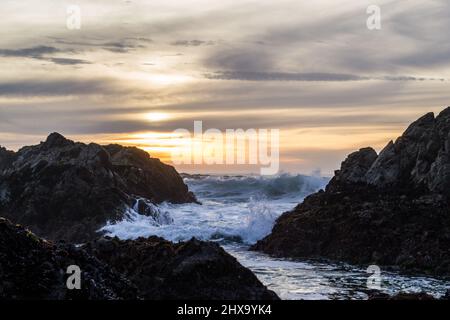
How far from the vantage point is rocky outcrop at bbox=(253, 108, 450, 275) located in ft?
103

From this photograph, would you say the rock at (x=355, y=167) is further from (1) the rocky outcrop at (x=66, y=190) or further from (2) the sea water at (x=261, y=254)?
(1) the rocky outcrop at (x=66, y=190)

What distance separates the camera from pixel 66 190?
48.3m

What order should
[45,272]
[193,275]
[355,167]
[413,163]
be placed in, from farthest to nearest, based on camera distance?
[355,167] < [413,163] < [193,275] < [45,272]

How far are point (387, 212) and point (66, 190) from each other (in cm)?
2648

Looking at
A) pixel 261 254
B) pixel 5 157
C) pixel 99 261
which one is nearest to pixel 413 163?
pixel 261 254

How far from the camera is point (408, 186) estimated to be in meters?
37.9

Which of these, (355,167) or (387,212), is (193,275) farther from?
(355,167)

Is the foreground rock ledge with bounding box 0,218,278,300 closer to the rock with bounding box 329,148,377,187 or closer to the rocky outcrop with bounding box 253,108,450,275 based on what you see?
the rocky outcrop with bounding box 253,108,450,275

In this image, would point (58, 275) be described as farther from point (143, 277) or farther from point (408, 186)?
point (408, 186)

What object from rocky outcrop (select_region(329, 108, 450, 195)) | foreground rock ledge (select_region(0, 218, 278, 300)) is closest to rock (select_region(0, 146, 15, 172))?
rocky outcrop (select_region(329, 108, 450, 195))

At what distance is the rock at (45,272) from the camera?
1489cm
